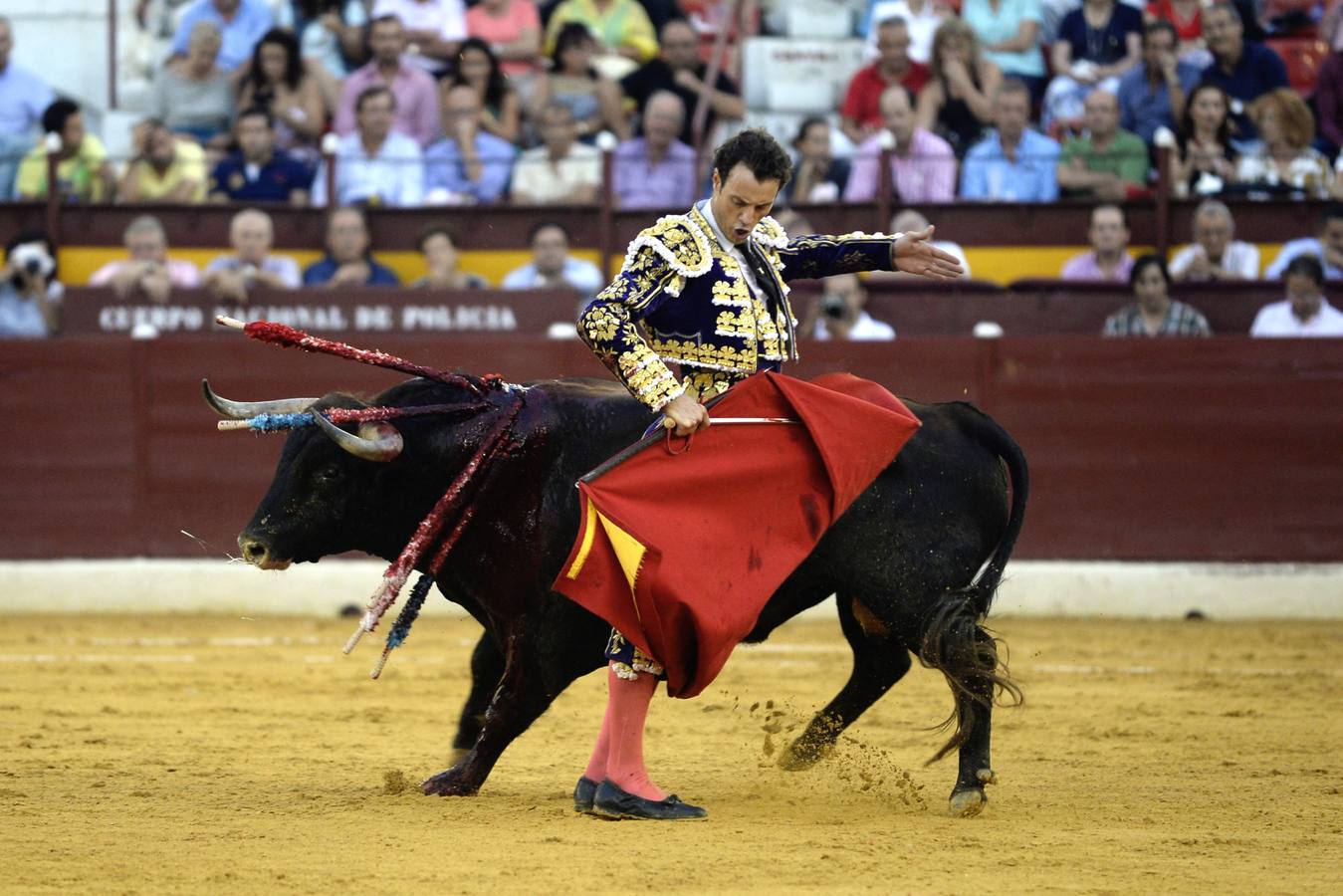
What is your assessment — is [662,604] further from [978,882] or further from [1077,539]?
[1077,539]

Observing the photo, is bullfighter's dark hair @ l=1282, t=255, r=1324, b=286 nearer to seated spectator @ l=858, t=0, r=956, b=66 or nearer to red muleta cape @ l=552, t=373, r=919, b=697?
seated spectator @ l=858, t=0, r=956, b=66

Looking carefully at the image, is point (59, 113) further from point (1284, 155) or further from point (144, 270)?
point (1284, 155)

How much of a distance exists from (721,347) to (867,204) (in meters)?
4.79

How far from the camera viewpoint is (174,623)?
330 inches

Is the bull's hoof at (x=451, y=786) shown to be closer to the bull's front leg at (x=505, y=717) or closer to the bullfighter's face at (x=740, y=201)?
the bull's front leg at (x=505, y=717)

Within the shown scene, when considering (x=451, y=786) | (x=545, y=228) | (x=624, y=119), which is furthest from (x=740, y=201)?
(x=624, y=119)

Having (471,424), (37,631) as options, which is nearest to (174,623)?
(37,631)

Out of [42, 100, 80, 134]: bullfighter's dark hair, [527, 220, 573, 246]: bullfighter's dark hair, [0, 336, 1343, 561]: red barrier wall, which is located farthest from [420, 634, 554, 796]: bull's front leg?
[42, 100, 80, 134]: bullfighter's dark hair

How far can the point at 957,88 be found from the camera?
9.59 metres

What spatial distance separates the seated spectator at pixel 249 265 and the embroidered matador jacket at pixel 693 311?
491cm

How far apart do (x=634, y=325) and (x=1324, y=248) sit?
5.59 metres

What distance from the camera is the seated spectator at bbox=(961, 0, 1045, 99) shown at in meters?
10.0

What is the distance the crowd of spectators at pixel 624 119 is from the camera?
29.2ft

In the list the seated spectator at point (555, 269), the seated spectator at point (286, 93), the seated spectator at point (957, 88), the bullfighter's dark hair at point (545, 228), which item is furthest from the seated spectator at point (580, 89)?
the seated spectator at point (957, 88)
